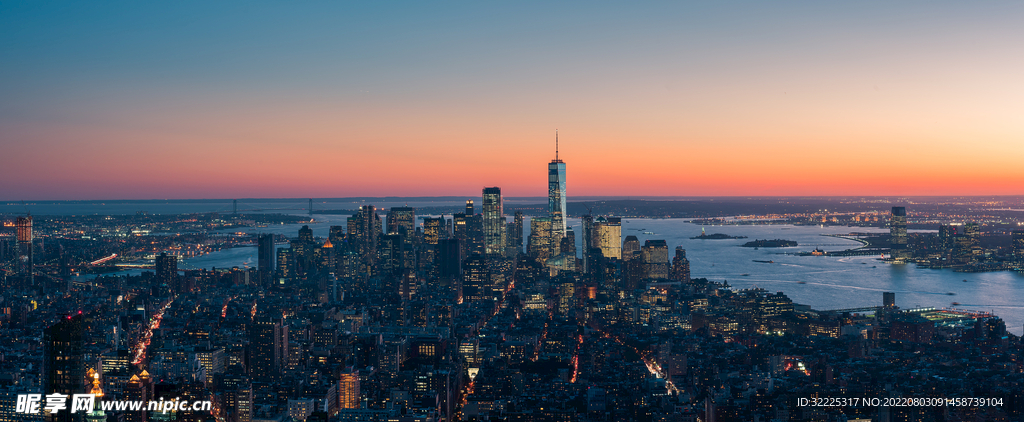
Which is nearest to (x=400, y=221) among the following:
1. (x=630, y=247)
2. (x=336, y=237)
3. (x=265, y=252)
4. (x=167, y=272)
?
(x=336, y=237)

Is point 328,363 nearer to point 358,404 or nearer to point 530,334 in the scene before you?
point 358,404

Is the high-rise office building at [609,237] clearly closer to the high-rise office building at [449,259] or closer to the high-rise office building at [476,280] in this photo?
the high-rise office building at [449,259]

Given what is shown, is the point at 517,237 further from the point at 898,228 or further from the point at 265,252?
the point at 898,228

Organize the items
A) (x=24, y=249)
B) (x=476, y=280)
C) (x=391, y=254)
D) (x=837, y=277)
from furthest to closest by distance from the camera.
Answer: (x=391, y=254) → (x=24, y=249) → (x=837, y=277) → (x=476, y=280)

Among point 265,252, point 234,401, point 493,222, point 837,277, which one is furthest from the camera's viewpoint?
point 493,222

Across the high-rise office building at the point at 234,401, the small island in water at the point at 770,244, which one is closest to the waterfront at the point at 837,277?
the small island in water at the point at 770,244

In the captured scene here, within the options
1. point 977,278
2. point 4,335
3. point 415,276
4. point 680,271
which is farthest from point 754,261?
point 4,335
